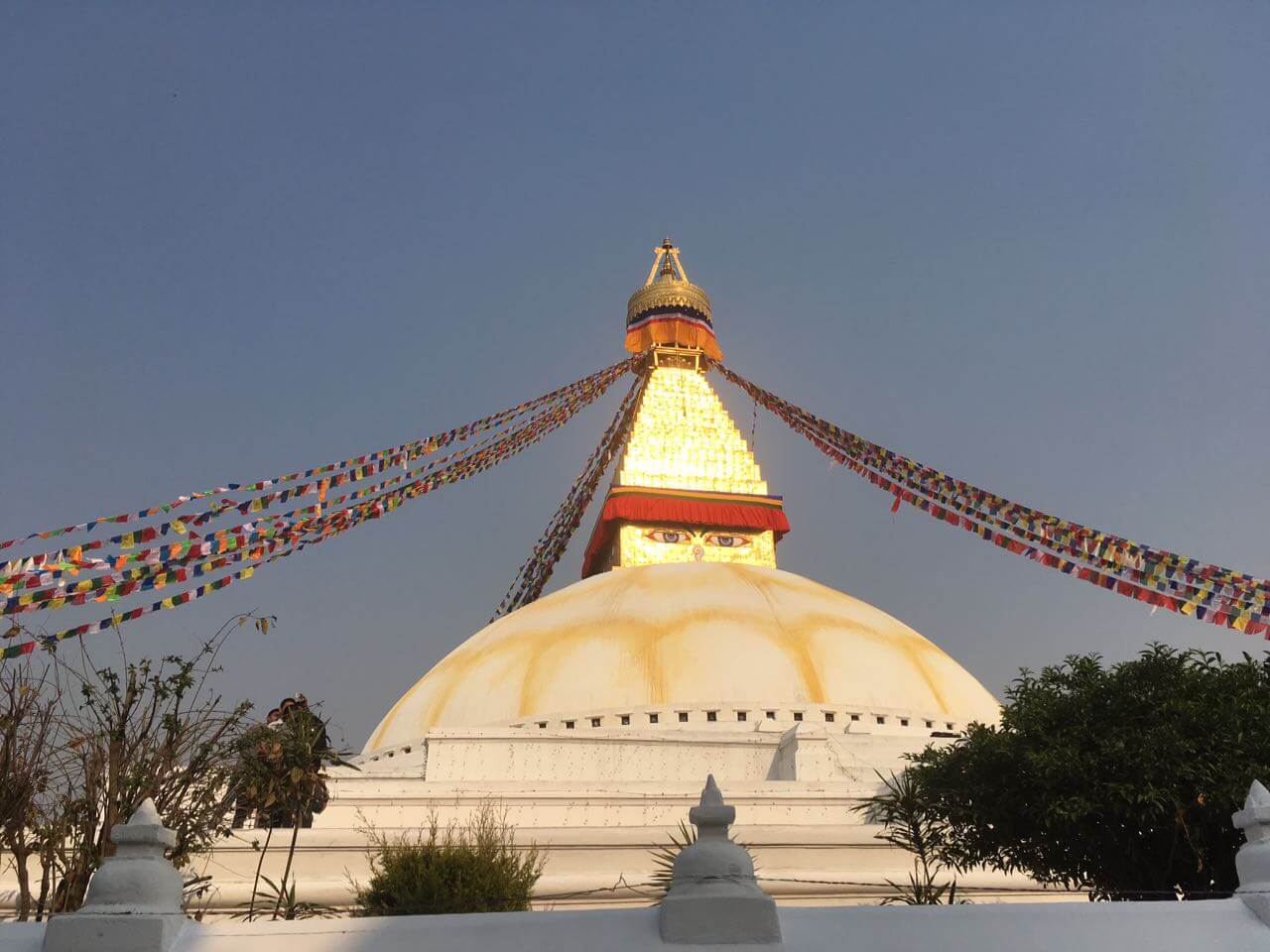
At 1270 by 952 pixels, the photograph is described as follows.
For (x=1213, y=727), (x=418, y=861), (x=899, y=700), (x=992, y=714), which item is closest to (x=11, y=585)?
(x=418, y=861)

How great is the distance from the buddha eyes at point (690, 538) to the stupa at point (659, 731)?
499 centimetres

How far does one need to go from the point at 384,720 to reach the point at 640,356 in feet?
47.7

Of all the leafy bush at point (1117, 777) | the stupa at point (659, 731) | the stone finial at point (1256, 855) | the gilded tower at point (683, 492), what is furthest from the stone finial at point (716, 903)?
the gilded tower at point (683, 492)

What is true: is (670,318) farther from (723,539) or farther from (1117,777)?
(1117,777)

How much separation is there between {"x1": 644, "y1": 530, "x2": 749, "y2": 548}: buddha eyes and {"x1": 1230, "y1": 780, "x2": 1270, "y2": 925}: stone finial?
69.3ft

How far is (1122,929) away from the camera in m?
5.80

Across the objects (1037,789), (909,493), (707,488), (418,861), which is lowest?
(418,861)

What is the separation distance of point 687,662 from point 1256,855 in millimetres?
12373

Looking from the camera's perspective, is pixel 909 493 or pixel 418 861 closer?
pixel 418 861

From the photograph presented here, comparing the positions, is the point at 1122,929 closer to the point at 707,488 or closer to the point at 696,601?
the point at 696,601

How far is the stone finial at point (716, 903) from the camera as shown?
207 inches

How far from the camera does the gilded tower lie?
27.1 metres

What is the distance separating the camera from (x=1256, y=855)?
6.18 m

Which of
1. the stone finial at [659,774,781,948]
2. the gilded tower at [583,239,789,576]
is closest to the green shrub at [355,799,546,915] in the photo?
the stone finial at [659,774,781,948]
